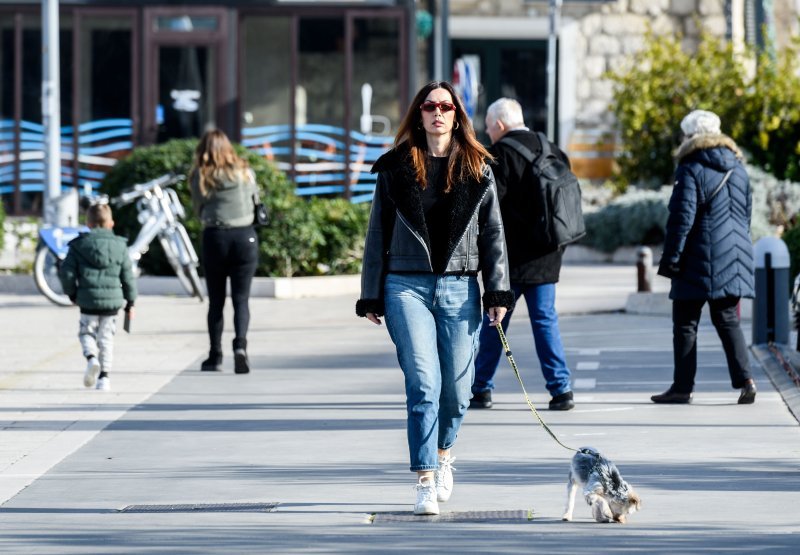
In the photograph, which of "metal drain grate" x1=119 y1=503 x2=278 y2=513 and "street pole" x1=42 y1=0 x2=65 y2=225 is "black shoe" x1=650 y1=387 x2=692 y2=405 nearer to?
"metal drain grate" x1=119 y1=503 x2=278 y2=513

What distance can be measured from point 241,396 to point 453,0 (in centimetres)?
2043

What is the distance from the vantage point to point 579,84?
30641 mm

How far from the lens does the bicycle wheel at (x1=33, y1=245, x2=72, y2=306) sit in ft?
57.5

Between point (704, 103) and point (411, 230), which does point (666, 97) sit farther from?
point (411, 230)

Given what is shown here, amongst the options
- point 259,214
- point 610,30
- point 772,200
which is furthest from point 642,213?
Answer: point 259,214

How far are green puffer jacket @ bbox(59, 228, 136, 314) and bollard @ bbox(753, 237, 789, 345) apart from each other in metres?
4.44

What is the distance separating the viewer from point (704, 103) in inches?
1028

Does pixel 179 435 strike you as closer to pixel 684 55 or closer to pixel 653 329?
pixel 653 329

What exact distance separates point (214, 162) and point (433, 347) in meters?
5.48

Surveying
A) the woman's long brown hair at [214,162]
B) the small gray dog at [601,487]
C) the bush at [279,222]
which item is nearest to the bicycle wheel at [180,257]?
the bush at [279,222]

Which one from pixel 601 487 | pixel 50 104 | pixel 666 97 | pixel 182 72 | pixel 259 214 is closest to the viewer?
pixel 601 487

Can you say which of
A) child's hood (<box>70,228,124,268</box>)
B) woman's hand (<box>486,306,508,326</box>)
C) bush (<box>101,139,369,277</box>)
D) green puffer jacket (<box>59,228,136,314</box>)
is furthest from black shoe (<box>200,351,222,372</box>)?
bush (<box>101,139,369,277</box>)

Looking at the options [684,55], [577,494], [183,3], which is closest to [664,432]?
[577,494]

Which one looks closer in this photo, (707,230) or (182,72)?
(707,230)
